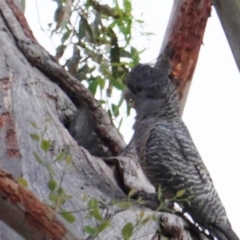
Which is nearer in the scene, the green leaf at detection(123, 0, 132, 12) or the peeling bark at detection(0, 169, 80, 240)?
the peeling bark at detection(0, 169, 80, 240)

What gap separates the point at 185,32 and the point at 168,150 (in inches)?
13.8

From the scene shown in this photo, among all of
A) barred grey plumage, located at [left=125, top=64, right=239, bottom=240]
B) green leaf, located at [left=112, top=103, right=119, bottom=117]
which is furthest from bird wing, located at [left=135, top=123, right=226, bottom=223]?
green leaf, located at [left=112, top=103, right=119, bottom=117]

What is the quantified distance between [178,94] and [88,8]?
52 cm

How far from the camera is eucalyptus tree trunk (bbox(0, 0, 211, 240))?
1.41m

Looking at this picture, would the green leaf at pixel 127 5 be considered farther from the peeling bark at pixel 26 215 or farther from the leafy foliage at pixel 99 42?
the peeling bark at pixel 26 215

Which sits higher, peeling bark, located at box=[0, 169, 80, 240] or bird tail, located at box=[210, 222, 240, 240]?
peeling bark, located at box=[0, 169, 80, 240]

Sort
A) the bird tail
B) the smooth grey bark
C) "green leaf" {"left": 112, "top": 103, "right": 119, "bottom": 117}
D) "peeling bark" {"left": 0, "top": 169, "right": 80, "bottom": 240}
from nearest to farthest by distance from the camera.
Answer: "peeling bark" {"left": 0, "top": 169, "right": 80, "bottom": 240} < the smooth grey bark < the bird tail < "green leaf" {"left": 112, "top": 103, "right": 119, "bottom": 117}

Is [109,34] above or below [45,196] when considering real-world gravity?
above

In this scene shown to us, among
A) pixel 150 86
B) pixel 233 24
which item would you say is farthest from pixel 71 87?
pixel 233 24

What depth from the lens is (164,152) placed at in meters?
1.91

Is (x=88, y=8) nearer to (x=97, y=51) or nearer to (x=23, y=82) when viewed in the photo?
(x=97, y=51)

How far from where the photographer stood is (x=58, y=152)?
1.64m

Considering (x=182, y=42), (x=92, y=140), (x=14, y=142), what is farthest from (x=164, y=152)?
(x=14, y=142)

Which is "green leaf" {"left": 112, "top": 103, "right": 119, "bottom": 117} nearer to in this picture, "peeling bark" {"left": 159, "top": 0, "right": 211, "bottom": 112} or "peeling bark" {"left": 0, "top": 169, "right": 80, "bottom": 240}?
"peeling bark" {"left": 159, "top": 0, "right": 211, "bottom": 112}
